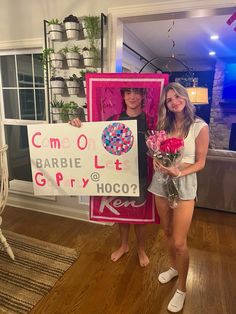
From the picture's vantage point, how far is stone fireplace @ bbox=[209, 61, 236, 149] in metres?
5.98

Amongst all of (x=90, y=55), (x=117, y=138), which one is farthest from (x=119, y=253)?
(x=90, y=55)

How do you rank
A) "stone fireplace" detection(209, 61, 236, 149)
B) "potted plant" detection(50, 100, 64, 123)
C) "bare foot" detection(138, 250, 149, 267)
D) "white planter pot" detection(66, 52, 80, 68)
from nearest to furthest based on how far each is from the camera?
"bare foot" detection(138, 250, 149, 267) → "white planter pot" detection(66, 52, 80, 68) → "potted plant" detection(50, 100, 64, 123) → "stone fireplace" detection(209, 61, 236, 149)

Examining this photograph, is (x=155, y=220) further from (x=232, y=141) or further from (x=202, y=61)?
(x=202, y=61)

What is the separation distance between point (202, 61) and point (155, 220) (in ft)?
18.9

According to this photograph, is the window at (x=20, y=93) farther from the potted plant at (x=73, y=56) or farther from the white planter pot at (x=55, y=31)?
the potted plant at (x=73, y=56)

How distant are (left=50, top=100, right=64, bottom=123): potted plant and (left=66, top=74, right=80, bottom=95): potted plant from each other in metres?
0.17

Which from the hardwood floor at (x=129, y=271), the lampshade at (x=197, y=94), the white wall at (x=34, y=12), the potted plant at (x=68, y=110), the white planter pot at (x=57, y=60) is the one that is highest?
the white wall at (x=34, y=12)

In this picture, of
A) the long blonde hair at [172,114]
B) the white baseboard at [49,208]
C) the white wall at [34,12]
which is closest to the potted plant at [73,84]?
the white wall at [34,12]

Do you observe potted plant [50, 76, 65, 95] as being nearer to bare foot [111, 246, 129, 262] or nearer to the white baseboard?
the white baseboard

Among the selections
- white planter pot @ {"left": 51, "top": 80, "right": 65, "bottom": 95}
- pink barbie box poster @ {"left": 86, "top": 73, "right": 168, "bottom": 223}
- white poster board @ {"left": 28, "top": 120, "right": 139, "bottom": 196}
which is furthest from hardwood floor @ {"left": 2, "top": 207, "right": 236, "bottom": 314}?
white planter pot @ {"left": 51, "top": 80, "right": 65, "bottom": 95}

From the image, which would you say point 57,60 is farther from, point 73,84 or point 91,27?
point 91,27

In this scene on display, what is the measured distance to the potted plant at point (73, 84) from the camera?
233cm

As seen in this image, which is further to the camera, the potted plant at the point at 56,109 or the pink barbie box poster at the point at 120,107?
the potted plant at the point at 56,109

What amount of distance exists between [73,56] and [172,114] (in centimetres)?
131
